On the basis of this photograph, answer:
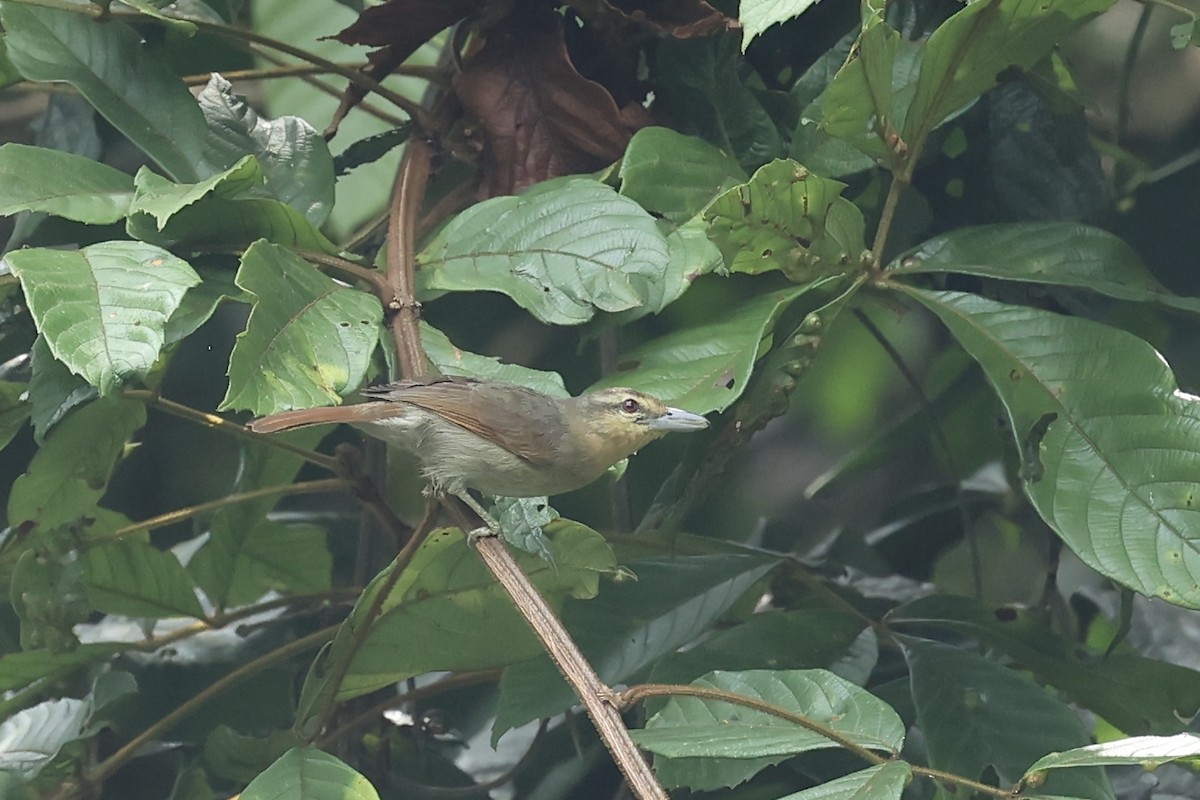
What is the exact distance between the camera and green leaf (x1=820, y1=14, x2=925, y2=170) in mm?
1418

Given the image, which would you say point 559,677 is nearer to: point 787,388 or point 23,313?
point 787,388

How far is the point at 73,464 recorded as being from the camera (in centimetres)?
187

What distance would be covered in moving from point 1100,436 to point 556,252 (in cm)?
73

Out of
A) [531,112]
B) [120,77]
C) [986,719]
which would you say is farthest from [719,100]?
[986,719]

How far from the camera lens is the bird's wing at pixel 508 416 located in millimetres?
1886

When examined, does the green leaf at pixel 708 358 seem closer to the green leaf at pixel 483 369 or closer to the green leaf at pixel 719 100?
the green leaf at pixel 483 369

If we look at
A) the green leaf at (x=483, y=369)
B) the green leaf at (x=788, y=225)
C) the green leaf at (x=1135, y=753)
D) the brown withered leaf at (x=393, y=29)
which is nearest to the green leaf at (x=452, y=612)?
the green leaf at (x=483, y=369)

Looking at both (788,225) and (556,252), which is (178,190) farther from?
(788,225)

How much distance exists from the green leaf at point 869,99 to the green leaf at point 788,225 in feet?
0.22

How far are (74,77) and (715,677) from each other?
1172 millimetres

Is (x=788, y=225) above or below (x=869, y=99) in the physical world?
below

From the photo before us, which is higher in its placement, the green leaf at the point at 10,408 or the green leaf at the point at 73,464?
the green leaf at the point at 10,408

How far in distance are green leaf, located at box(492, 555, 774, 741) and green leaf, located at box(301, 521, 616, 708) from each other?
0.17ft

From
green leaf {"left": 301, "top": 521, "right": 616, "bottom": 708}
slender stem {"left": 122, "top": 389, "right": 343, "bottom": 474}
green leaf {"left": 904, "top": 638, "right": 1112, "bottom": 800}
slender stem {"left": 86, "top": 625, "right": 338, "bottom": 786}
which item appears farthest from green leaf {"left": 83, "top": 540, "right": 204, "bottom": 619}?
green leaf {"left": 904, "top": 638, "right": 1112, "bottom": 800}
